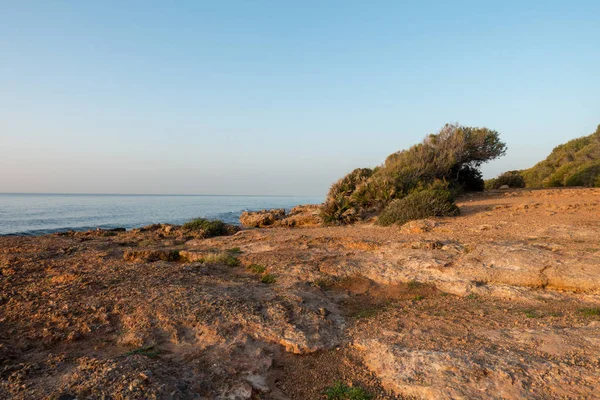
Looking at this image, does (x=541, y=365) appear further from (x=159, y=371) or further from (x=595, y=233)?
(x=595, y=233)

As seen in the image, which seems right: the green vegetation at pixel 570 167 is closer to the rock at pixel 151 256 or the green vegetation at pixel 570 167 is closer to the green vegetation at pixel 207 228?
the green vegetation at pixel 207 228

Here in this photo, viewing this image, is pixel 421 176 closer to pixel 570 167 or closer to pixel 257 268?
pixel 257 268

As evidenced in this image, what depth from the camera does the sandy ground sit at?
117 inches

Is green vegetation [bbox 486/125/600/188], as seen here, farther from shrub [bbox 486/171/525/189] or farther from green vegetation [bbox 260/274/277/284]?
green vegetation [bbox 260/274/277/284]

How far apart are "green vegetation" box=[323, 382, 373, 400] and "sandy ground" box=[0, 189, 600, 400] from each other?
4.6 inches

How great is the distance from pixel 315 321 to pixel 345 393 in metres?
1.37

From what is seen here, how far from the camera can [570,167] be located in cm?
2300

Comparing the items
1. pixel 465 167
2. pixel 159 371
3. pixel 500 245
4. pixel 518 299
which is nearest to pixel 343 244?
pixel 500 245

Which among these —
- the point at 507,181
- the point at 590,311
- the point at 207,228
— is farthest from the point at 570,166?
the point at 207,228

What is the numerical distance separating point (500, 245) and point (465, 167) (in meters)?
13.1

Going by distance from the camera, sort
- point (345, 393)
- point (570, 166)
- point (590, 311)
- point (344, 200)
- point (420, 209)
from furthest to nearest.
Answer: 1. point (570, 166)
2. point (344, 200)
3. point (420, 209)
4. point (590, 311)
5. point (345, 393)

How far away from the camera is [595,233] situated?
7.27 m

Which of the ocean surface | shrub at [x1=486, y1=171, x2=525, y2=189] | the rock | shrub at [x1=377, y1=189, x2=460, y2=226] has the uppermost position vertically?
shrub at [x1=486, y1=171, x2=525, y2=189]

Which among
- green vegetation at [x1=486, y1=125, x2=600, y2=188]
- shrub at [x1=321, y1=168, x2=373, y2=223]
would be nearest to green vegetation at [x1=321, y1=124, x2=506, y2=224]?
shrub at [x1=321, y1=168, x2=373, y2=223]
